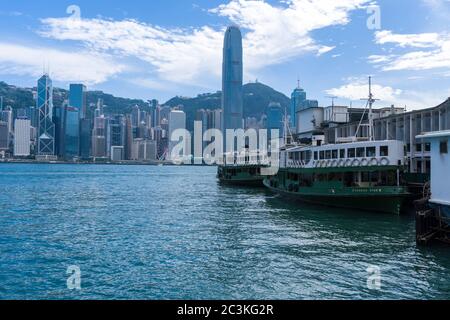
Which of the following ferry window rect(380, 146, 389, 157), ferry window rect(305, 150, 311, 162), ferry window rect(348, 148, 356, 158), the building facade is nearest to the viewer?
ferry window rect(380, 146, 389, 157)

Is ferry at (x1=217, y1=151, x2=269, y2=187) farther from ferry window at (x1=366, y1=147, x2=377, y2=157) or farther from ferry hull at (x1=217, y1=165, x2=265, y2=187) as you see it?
ferry window at (x1=366, y1=147, x2=377, y2=157)

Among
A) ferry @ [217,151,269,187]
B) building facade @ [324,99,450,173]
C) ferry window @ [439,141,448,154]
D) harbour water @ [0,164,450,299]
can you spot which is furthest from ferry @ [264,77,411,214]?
ferry @ [217,151,269,187]

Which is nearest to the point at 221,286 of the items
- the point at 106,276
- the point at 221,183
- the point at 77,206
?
the point at 106,276

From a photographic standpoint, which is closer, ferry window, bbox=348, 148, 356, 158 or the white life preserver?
the white life preserver

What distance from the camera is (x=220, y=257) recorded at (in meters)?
19.6

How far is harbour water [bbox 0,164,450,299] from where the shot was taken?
1457 centimetres

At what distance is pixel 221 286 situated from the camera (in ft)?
49.2

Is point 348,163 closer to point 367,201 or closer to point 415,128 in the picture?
point 367,201

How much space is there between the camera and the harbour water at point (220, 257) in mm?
14570

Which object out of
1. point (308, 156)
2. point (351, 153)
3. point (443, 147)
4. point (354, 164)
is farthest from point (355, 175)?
point (443, 147)

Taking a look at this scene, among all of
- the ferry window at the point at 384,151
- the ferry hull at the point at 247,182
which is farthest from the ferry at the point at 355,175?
the ferry hull at the point at 247,182

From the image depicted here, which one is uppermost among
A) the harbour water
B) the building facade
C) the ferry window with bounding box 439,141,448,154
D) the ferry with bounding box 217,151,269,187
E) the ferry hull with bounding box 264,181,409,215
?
the building facade

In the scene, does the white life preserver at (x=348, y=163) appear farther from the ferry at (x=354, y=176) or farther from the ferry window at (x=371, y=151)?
the ferry window at (x=371, y=151)
